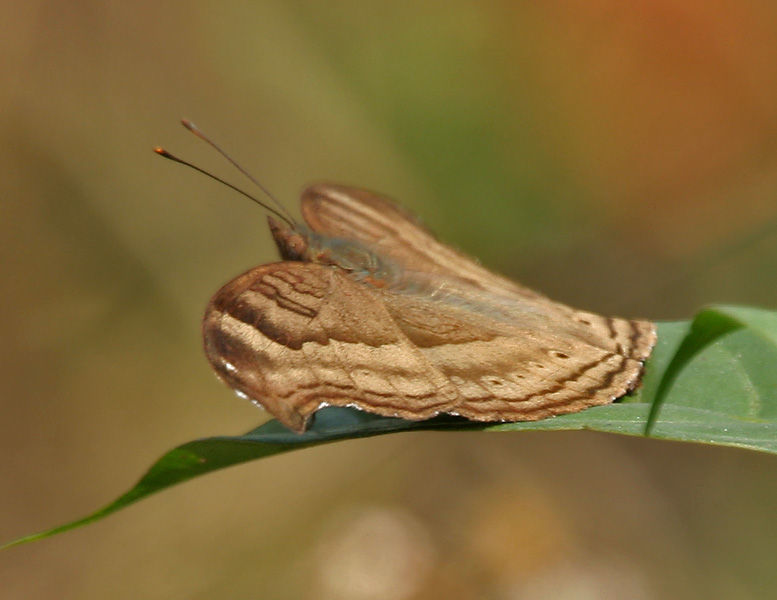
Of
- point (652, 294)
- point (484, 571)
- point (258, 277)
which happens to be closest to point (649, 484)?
point (652, 294)

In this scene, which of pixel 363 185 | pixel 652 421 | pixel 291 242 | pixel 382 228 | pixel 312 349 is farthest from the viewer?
pixel 363 185

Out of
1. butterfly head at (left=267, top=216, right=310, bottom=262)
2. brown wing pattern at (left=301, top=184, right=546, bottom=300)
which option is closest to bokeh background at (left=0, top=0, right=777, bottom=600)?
brown wing pattern at (left=301, top=184, right=546, bottom=300)

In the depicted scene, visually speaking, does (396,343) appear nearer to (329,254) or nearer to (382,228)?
(329,254)

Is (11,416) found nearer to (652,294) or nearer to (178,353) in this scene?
(178,353)

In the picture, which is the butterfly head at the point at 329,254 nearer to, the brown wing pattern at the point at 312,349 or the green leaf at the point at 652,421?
the brown wing pattern at the point at 312,349

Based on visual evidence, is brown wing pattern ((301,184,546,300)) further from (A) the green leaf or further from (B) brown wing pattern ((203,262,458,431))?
(A) the green leaf

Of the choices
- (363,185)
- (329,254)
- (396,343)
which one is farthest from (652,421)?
(363,185)
